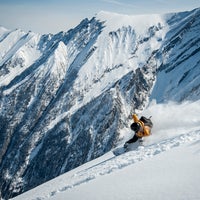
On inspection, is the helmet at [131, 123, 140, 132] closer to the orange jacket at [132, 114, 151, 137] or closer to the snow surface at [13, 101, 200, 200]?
the orange jacket at [132, 114, 151, 137]

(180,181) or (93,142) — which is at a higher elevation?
(93,142)

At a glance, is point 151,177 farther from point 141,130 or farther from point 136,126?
point 141,130

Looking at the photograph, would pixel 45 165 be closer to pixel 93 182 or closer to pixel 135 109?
pixel 135 109

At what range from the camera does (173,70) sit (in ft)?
602

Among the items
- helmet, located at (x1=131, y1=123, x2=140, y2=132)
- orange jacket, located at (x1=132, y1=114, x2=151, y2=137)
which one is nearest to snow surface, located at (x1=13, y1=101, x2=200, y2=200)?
helmet, located at (x1=131, y1=123, x2=140, y2=132)

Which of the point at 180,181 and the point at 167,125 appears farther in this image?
the point at 167,125

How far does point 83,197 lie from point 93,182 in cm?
215

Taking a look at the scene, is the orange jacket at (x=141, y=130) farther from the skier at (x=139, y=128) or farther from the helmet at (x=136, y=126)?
the helmet at (x=136, y=126)

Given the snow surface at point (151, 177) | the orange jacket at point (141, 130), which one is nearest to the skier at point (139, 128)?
the orange jacket at point (141, 130)

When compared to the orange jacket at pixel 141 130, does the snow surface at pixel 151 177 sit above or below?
below

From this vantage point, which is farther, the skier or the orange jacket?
the orange jacket

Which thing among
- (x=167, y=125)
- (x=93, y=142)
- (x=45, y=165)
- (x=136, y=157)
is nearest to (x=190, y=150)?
(x=136, y=157)

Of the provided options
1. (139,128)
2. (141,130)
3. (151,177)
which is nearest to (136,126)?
(139,128)

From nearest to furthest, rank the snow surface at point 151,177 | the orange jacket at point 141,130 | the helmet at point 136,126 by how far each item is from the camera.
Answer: the snow surface at point 151,177, the helmet at point 136,126, the orange jacket at point 141,130
